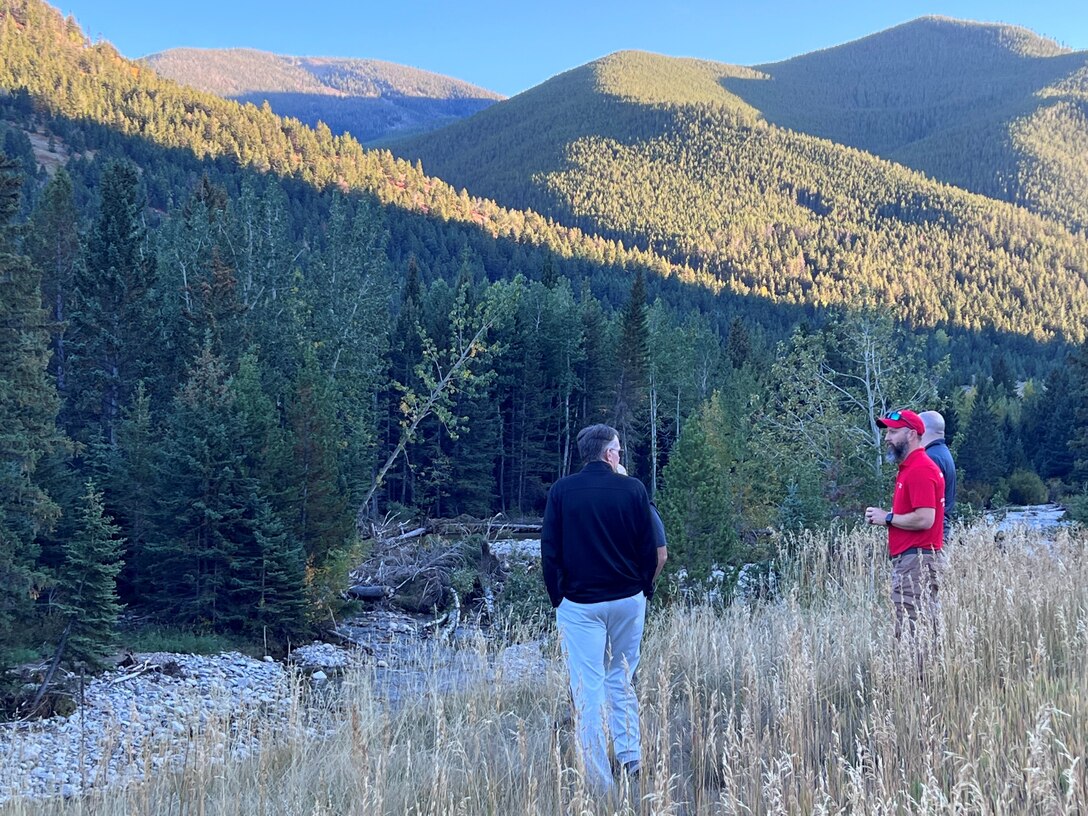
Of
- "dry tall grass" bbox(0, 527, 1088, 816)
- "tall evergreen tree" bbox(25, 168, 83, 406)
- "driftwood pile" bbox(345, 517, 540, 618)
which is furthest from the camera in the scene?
"tall evergreen tree" bbox(25, 168, 83, 406)

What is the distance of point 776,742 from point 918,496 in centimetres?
227

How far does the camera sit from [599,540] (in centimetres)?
449

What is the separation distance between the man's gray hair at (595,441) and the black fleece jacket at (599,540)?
0.14m

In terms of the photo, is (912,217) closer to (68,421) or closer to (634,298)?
(634,298)

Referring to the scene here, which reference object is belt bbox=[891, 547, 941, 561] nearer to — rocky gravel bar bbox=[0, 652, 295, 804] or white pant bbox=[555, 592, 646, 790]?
white pant bbox=[555, 592, 646, 790]

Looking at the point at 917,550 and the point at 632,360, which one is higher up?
the point at 917,550

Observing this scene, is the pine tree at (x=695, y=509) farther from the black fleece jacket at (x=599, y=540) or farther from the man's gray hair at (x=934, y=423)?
the black fleece jacket at (x=599, y=540)

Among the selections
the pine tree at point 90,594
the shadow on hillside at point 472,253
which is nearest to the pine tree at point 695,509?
the pine tree at point 90,594

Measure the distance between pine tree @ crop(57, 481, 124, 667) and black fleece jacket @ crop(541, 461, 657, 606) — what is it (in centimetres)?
1530

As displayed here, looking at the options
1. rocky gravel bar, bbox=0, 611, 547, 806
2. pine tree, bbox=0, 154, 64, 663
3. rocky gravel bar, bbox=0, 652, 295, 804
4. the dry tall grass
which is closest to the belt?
the dry tall grass

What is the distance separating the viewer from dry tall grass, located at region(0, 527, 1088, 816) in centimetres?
285

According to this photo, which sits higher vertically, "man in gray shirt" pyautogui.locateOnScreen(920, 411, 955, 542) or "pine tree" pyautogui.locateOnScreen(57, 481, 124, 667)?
"man in gray shirt" pyautogui.locateOnScreen(920, 411, 955, 542)

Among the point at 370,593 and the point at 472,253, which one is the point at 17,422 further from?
the point at 472,253

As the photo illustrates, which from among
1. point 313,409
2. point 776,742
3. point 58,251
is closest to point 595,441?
point 776,742
